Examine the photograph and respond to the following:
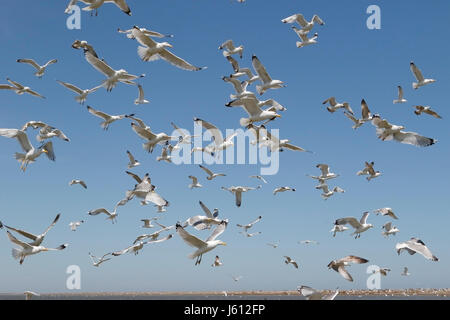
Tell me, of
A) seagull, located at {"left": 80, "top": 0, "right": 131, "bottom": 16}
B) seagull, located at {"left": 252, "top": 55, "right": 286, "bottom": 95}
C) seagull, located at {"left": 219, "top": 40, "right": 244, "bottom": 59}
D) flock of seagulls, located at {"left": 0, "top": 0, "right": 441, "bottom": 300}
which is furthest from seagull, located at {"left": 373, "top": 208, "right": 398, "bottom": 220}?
seagull, located at {"left": 80, "top": 0, "right": 131, "bottom": 16}

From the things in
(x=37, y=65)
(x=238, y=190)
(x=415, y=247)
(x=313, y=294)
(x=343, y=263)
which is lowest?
(x=313, y=294)

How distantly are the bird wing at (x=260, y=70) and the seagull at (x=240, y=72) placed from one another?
1022mm

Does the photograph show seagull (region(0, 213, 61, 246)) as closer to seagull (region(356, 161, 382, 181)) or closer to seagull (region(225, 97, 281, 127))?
seagull (region(225, 97, 281, 127))

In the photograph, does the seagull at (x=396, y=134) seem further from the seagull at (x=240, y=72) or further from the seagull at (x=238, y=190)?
the seagull at (x=238, y=190)

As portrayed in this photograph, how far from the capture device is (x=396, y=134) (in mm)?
17969

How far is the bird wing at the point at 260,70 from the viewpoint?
773 inches

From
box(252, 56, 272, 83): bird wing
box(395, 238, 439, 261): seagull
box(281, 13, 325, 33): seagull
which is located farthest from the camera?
box(281, 13, 325, 33): seagull

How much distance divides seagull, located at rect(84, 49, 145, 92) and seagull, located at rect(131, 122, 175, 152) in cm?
175

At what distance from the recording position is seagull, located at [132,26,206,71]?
17844 millimetres

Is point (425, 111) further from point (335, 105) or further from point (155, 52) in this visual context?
point (155, 52)

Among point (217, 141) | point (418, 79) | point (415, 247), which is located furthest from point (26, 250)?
point (418, 79)

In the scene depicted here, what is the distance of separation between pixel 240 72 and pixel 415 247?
10.9 metres

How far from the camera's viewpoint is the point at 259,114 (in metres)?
18.9
